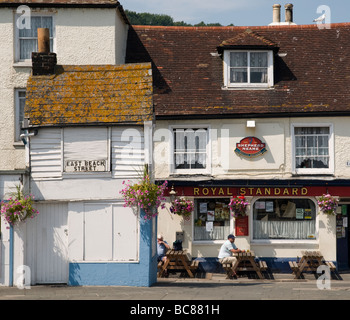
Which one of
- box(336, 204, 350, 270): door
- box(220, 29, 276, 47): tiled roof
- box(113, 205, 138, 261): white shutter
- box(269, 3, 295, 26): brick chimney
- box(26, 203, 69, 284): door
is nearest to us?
box(113, 205, 138, 261): white shutter

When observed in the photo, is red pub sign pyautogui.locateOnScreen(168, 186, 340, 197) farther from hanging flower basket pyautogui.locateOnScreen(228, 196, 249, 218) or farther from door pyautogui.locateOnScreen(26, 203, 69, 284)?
door pyautogui.locateOnScreen(26, 203, 69, 284)

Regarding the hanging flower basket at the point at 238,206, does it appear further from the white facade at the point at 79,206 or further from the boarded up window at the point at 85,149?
the boarded up window at the point at 85,149

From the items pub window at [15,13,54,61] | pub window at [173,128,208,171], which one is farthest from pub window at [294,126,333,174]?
pub window at [15,13,54,61]

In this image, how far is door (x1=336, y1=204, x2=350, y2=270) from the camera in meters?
23.1

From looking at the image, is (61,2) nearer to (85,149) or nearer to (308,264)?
(85,149)

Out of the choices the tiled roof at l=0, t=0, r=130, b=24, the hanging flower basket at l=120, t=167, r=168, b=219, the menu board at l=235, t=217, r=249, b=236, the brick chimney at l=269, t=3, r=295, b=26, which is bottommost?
the menu board at l=235, t=217, r=249, b=236

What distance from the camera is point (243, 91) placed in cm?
2316

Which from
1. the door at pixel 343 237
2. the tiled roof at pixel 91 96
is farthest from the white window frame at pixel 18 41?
the door at pixel 343 237

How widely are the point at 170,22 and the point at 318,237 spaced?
171ft

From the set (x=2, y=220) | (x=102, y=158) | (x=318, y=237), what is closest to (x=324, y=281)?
(x=318, y=237)

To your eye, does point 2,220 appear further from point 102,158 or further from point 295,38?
point 295,38

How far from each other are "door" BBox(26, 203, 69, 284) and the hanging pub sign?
715 cm

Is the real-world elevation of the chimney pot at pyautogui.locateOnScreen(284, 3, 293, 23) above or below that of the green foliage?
below

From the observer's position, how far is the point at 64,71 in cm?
1859
